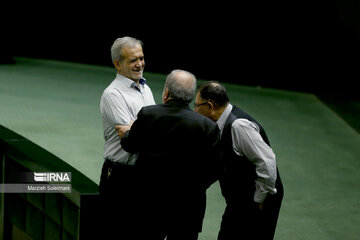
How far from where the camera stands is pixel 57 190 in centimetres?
299

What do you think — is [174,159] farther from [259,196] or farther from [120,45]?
[120,45]

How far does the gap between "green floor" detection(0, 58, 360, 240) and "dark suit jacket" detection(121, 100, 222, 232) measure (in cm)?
135

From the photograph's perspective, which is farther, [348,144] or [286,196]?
[348,144]

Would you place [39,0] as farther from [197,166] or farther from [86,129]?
[197,166]

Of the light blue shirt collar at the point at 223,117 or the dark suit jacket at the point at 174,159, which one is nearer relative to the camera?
the dark suit jacket at the point at 174,159

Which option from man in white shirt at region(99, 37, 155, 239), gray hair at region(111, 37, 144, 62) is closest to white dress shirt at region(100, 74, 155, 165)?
man in white shirt at region(99, 37, 155, 239)

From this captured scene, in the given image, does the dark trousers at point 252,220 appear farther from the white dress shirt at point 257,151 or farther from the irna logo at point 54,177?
the irna logo at point 54,177

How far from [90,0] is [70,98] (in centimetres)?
271

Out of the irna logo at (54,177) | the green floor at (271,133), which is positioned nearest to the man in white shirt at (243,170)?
the irna logo at (54,177)

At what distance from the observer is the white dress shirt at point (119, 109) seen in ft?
11.3

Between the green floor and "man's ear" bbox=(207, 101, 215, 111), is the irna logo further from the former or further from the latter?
the green floor

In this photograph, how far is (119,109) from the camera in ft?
11.3

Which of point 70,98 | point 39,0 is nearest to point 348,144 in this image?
point 70,98

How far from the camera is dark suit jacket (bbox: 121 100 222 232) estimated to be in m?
3.00
